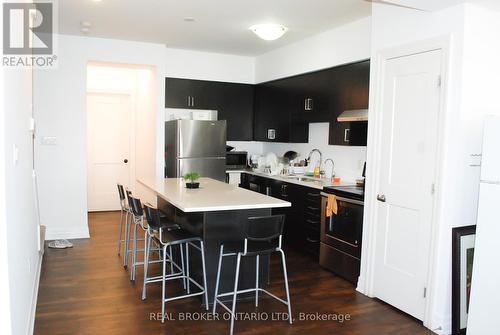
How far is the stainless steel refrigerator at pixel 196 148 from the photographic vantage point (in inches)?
246

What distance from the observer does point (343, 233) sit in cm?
451

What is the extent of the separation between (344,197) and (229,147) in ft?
9.72

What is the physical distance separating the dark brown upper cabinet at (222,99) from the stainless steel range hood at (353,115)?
251 centimetres

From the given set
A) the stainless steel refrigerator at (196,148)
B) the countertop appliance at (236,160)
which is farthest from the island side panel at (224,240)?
the countertop appliance at (236,160)

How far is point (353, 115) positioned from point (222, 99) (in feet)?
9.43

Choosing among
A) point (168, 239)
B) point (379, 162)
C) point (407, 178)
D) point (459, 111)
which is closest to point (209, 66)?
point (379, 162)

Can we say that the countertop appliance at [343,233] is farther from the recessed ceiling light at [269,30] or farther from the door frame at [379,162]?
the recessed ceiling light at [269,30]

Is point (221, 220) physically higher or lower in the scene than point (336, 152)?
lower

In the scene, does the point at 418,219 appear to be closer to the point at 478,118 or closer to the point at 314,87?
the point at 478,118

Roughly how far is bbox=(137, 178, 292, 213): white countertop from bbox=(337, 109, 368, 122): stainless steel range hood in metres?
1.38

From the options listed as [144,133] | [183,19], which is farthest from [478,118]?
[144,133]

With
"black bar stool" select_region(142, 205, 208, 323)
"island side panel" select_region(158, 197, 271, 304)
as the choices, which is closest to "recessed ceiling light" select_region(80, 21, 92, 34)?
"black bar stool" select_region(142, 205, 208, 323)

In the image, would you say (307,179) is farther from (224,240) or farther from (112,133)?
(112,133)

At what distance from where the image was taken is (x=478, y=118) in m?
3.35
